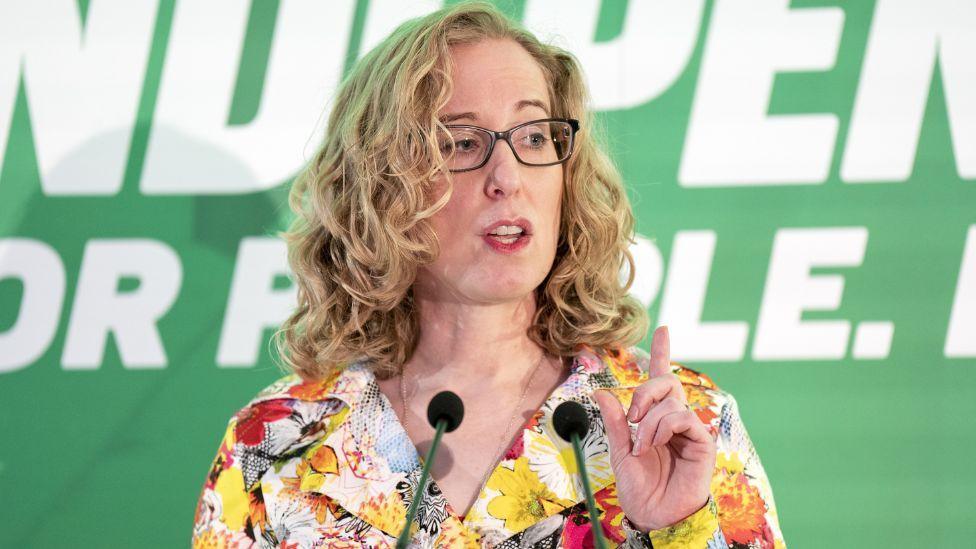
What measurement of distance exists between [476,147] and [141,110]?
4.21ft

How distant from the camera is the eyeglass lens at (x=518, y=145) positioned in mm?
1765

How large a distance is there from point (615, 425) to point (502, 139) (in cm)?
54

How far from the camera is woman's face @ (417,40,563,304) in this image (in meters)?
1.73

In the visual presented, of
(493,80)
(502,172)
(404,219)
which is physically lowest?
(404,219)

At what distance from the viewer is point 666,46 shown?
8.45 feet

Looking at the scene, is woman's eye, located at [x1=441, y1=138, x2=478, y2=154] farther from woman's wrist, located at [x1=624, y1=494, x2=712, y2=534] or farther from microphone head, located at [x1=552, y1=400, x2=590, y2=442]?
woman's wrist, located at [x1=624, y1=494, x2=712, y2=534]

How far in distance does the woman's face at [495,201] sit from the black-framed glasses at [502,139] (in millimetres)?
14

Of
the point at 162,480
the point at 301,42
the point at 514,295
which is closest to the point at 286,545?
the point at 514,295

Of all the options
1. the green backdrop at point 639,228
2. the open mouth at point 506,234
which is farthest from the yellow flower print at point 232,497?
the green backdrop at point 639,228

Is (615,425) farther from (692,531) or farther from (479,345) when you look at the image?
(479,345)

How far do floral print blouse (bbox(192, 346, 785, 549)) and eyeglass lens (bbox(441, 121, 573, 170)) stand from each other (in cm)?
38

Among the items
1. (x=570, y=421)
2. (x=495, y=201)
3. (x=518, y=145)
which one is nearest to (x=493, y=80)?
(x=518, y=145)

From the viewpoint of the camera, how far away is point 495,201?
1730 millimetres

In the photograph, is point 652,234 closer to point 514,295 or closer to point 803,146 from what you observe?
point 803,146
